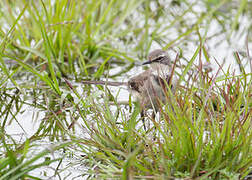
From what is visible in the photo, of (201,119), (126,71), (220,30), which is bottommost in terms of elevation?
(201,119)

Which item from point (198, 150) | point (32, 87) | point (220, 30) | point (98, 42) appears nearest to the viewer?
point (198, 150)

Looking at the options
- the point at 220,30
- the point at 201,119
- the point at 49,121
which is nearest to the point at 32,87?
the point at 49,121

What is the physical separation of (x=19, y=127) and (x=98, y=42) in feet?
7.75

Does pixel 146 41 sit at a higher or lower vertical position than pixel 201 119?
higher

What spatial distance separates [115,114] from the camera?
427 centimetres

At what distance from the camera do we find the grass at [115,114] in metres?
3.21

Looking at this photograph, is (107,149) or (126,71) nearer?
(107,149)

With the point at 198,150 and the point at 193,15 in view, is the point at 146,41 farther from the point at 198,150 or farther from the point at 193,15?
the point at 198,150

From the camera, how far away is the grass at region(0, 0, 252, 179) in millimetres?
3213

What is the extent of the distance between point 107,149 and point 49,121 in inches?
49.7

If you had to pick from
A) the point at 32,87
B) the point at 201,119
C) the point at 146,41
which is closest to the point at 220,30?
the point at 146,41

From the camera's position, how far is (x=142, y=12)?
319 inches

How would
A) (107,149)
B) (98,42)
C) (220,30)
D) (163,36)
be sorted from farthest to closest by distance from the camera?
(220,30), (163,36), (98,42), (107,149)

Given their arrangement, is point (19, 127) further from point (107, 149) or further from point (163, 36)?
point (163, 36)
